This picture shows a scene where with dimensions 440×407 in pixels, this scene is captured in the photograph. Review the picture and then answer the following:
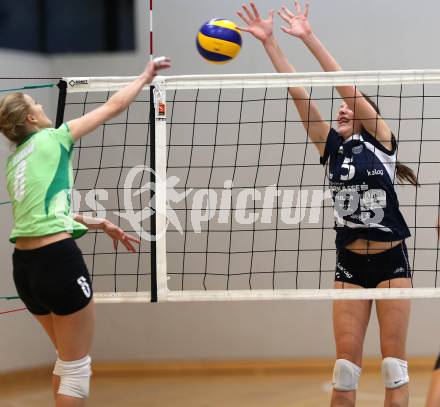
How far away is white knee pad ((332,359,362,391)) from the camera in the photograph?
3.64m

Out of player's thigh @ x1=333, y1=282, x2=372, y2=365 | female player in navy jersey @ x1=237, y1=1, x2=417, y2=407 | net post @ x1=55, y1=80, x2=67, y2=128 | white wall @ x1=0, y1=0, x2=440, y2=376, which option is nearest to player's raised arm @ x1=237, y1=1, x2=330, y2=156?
female player in navy jersey @ x1=237, y1=1, x2=417, y2=407

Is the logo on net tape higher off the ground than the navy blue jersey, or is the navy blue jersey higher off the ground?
the logo on net tape

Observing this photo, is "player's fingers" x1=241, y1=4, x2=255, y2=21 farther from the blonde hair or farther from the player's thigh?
the player's thigh

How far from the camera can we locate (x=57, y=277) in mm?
3031

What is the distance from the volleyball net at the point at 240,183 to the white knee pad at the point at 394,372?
6.81 ft

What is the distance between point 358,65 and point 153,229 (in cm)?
261

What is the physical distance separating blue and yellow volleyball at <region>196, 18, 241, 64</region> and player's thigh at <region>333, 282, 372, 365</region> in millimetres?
1350

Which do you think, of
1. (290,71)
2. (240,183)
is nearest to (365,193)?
(290,71)

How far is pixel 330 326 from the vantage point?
5977mm

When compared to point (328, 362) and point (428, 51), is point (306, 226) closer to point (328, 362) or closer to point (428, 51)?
point (328, 362)

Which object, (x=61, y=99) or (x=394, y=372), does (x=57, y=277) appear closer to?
(x=61, y=99)

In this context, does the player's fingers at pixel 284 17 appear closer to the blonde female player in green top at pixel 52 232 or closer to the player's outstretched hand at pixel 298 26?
the player's outstretched hand at pixel 298 26

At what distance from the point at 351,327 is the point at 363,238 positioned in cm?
42

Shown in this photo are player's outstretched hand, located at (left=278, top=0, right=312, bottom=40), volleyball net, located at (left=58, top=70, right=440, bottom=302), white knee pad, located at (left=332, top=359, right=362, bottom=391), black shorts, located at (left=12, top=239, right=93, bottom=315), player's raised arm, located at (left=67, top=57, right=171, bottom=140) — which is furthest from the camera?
volleyball net, located at (left=58, top=70, right=440, bottom=302)
